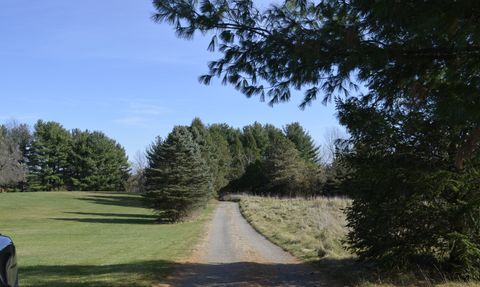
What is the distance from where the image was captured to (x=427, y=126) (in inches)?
397

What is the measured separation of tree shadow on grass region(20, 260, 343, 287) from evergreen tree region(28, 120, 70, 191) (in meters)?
82.8

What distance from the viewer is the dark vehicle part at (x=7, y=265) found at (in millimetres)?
3895

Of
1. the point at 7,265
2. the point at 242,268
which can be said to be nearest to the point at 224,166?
the point at 242,268

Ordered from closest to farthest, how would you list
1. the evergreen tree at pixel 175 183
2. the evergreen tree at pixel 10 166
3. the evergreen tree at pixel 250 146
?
1. the evergreen tree at pixel 175 183
2. the evergreen tree at pixel 10 166
3. the evergreen tree at pixel 250 146

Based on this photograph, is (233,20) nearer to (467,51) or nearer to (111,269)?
(467,51)

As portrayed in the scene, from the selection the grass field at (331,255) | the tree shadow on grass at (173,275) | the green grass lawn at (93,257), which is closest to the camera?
the grass field at (331,255)

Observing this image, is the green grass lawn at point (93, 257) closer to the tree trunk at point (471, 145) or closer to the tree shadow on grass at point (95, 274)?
the tree shadow on grass at point (95, 274)

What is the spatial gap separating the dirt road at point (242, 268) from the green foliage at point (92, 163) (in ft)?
258

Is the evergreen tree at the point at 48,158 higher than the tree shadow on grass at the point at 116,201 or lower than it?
higher

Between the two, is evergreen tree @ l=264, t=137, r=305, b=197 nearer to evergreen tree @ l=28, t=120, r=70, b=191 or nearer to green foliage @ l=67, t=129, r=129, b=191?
green foliage @ l=67, t=129, r=129, b=191

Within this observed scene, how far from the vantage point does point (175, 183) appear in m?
38.2

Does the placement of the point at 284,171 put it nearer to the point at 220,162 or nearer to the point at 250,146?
the point at 220,162

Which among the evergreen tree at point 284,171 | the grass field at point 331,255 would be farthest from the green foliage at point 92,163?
the grass field at point 331,255

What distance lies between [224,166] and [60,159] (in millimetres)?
31087
